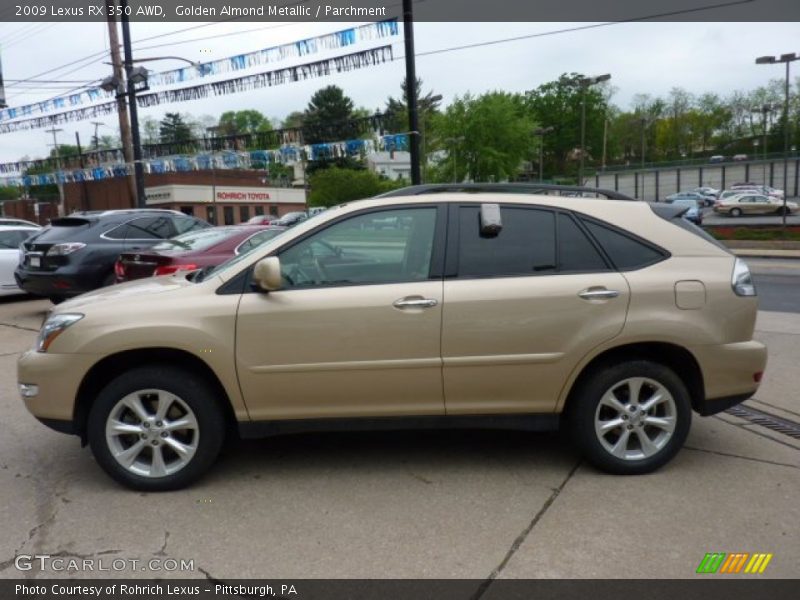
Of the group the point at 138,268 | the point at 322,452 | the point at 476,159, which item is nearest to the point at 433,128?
the point at 476,159

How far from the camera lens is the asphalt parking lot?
2.98 m

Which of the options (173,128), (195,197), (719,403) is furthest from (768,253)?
(173,128)

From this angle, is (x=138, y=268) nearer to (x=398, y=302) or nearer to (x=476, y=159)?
(x=398, y=302)

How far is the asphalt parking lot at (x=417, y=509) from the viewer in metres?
2.98

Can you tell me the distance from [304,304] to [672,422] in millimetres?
2264

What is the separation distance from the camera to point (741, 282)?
3797 millimetres

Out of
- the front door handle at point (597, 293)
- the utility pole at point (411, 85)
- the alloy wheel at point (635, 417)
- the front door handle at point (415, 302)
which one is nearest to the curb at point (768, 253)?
the utility pole at point (411, 85)

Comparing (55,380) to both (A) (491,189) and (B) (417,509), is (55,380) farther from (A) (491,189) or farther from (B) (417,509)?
(A) (491,189)

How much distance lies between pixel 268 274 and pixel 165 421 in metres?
1.06

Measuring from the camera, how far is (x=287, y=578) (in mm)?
2863

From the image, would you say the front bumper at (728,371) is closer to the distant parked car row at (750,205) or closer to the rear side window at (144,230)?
the rear side window at (144,230)

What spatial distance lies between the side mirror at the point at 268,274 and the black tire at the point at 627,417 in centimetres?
188

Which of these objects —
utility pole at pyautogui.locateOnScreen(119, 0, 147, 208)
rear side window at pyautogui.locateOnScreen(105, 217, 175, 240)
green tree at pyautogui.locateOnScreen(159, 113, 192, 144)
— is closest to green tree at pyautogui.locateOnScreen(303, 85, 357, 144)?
green tree at pyautogui.locateOnScreen(159, 113, 192, 144)
